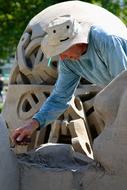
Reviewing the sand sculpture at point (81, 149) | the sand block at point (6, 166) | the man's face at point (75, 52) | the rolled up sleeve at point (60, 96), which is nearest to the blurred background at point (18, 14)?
the sand sculpture at point (81, 149)

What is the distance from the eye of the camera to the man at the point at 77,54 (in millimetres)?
3271

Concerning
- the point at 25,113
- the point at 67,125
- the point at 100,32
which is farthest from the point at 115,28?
the point at 25,113

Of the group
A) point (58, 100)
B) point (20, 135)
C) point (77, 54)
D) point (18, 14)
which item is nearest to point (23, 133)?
point (20, 135)

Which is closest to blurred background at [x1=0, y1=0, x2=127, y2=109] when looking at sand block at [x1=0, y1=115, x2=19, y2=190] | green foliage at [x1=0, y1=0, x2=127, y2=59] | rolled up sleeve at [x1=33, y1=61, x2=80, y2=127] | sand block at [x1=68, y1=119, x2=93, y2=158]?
green foliage at [x1=0, y1=0, x2=127, y2=59]

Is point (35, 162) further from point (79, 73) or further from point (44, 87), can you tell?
point (44, 87)

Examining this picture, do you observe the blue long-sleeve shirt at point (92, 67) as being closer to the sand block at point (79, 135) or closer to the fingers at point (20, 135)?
the fingers at point (20, 135)

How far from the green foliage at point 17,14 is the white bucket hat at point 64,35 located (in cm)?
847

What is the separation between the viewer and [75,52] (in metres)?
3.40

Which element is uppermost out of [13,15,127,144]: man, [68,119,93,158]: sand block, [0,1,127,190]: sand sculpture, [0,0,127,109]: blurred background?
[13,15,127,144]: man

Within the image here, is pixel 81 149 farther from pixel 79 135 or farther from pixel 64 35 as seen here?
pixel 64 35

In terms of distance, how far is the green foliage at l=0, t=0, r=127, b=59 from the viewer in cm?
1236

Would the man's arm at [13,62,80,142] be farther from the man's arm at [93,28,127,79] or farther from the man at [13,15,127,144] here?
the man's arm at [93,28,127,79]

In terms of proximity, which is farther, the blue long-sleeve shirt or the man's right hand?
the man's right hand

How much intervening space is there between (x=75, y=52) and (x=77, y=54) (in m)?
0.02
